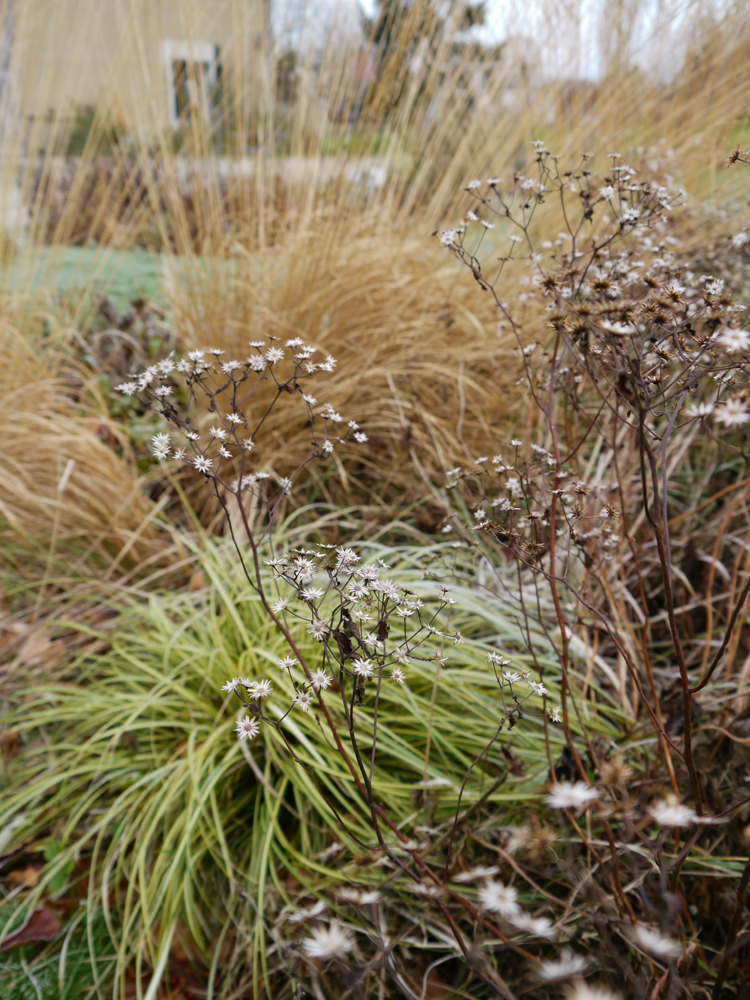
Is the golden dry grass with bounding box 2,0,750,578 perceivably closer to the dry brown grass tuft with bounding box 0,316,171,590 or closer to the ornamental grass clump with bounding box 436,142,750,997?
the dry brown grass tuft with bounding box 0,316,171,590

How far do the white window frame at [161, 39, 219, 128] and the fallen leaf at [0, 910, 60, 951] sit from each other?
2.31 metres

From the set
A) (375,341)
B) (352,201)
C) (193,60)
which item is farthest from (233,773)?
(193,60)

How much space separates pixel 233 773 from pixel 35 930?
18.4 inches

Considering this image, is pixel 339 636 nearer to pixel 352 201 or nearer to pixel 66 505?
pixel 66 505

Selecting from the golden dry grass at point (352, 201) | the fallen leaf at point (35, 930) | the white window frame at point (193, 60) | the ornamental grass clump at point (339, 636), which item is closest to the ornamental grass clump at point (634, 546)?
the ornamental grass clump at point (339, 636)

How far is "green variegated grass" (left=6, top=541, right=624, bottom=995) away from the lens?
47.1 inches

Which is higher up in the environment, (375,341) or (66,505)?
(375,341)

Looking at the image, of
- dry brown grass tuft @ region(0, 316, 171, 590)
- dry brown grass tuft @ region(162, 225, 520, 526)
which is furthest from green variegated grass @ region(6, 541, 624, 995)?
dry brown grass tuft @ region(162, 225, 520, 526)

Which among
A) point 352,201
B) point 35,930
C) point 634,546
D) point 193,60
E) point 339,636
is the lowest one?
point 35,930

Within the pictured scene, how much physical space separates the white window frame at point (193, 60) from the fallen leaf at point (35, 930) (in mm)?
2305

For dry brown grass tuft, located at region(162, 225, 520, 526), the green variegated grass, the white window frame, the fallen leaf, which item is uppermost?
the white window frame

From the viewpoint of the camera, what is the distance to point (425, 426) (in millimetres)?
2047

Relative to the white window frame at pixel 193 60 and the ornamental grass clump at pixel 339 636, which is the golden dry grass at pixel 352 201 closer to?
the white window frame at pixel 193 60

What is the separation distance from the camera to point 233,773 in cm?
139
